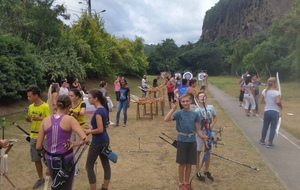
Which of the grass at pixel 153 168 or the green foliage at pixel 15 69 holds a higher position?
the green foliage at pixel 15 69

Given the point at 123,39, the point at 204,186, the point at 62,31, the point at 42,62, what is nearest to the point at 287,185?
the point at 204,186

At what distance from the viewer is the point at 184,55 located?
74188 millimetres

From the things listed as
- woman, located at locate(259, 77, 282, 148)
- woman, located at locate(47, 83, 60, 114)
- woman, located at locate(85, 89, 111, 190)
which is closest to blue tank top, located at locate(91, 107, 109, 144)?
woman, located at locate(85, 89, 111, 190)

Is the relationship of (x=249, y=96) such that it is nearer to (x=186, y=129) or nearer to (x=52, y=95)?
(x=52, y=95)

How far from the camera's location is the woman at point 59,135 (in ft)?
11.7

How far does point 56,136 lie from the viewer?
11.8 ft

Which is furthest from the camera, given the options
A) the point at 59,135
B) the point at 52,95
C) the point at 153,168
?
the point at 52,95

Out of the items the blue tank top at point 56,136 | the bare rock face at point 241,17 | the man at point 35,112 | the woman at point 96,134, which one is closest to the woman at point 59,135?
the blue tank top at point 56,136

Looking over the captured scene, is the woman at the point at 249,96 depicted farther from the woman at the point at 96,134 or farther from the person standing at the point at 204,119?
the woman at the point at 96,134

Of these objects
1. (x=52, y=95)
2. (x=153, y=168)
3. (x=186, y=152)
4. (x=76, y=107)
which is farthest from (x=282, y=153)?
(x=52, y=95)

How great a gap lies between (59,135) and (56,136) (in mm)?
39

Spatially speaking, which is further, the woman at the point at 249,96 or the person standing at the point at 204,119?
the woman at the point at 249,96

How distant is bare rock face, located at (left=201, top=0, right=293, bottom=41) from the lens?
73.5m

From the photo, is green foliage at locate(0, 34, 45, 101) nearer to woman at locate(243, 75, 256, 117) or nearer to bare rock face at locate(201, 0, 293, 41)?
woman at locate(243, 75, 256, 117)
